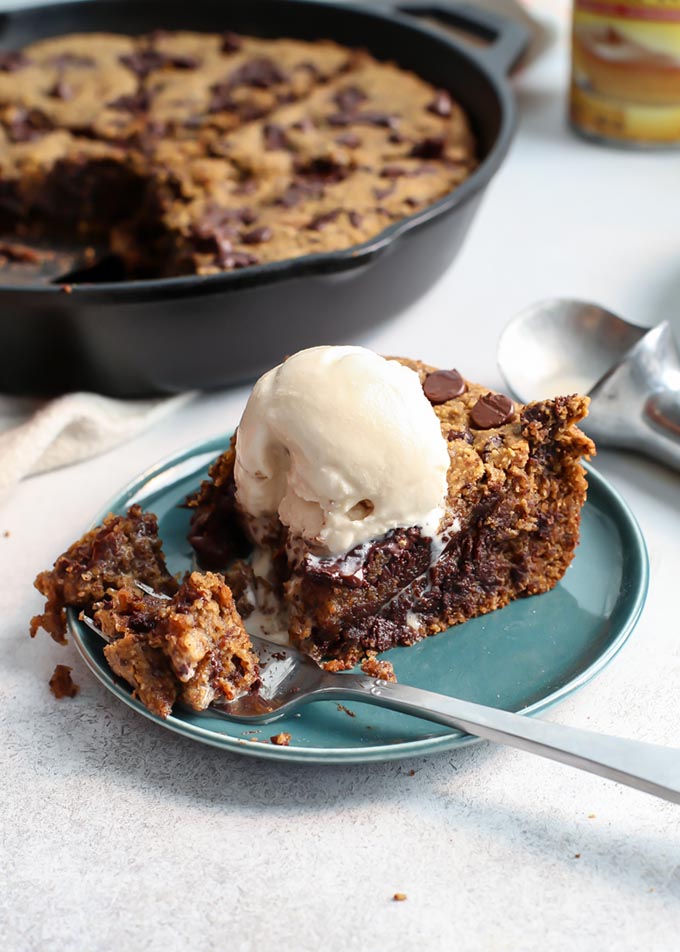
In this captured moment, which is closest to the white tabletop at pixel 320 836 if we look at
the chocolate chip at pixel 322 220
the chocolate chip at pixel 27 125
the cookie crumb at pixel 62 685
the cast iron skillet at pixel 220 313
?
the cookie crumb at pixel 62 685

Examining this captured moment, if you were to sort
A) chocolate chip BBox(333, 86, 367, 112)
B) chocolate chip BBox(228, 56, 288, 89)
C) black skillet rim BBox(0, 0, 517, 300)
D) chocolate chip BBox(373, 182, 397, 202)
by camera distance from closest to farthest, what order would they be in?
black skillet rim BBox(0, 0, 517, 300)
chocolate chip BBox(373, 182, 397, 202)
chocolate chip BBox(333, 86, 367, 112)
chocolate chip BBox(228, 56, 288, 89)

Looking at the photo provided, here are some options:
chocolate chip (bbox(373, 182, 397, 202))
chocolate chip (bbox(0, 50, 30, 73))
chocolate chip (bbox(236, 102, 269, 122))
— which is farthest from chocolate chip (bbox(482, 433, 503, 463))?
chocolate chip (bbox(0, 50, 30, 73))

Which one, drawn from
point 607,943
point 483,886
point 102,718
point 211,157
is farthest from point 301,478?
point 211,157

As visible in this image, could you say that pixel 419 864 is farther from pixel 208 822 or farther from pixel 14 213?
pixel 14 213

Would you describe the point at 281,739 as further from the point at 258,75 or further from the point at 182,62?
the point at 182,62

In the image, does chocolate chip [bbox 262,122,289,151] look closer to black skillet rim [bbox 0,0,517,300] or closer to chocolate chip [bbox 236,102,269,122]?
chocolate chip [bbox 236,102,269,122]

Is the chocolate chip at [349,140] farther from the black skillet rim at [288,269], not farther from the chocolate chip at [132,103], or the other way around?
the chocolate chip at [132,103]
